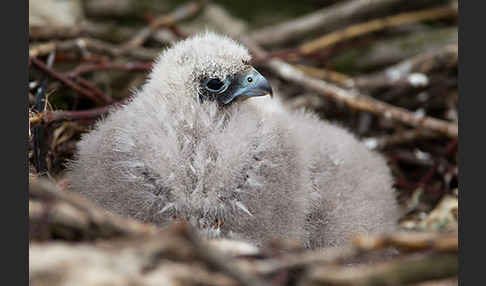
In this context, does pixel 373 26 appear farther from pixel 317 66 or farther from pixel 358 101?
pixel 358 101

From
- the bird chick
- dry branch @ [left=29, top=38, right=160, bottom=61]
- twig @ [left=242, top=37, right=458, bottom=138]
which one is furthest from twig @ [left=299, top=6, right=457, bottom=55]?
the bird chick

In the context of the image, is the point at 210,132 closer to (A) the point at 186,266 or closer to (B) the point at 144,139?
(B) the point at 144,139

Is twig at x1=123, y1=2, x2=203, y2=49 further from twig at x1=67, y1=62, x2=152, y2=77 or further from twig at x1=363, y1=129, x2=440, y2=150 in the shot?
twig at x1=363, y1=129, x2=440, y2=150

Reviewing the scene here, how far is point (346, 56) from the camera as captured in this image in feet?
9.34

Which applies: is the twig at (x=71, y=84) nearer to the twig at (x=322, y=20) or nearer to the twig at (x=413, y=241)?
the twig at (x=322, y=20)

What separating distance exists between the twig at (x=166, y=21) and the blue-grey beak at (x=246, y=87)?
108cm

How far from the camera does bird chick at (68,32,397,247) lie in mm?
1404

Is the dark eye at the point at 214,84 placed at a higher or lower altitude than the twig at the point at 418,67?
lower

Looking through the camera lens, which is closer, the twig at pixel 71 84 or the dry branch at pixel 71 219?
the dry branch at pixel 71 219

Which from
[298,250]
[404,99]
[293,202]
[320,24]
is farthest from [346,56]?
[298,250]

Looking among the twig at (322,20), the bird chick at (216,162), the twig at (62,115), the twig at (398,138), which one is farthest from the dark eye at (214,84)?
the twig at (322,20)

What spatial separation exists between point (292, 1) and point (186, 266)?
2.34 metres

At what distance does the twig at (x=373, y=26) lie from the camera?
260 centimetres

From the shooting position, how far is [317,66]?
8.93 ft
